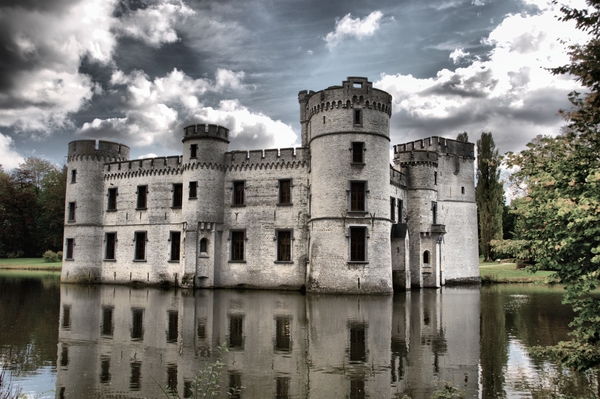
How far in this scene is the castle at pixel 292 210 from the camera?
25.8 m

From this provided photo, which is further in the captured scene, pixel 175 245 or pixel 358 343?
pixel 175 245

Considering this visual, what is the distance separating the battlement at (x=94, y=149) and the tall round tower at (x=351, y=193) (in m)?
16.1

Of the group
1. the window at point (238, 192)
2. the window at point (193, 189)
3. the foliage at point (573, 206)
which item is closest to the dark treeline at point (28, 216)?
the window at point (193, 189)

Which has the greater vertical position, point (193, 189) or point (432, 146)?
point (432, 146)

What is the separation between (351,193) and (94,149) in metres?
19.3

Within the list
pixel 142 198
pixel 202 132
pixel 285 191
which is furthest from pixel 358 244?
pixel 142 198

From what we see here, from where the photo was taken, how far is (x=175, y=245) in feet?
103

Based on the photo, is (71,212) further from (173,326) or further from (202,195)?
(173,326)

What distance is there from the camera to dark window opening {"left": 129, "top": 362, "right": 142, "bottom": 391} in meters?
A: 8.14

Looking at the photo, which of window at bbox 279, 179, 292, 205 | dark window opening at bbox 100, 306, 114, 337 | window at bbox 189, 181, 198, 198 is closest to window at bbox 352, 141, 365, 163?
window at bbox 279, 179, 292, 205

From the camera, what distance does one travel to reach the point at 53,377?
876 cm

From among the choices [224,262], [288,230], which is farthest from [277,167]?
[224,262]

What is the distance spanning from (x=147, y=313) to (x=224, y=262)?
12.7m

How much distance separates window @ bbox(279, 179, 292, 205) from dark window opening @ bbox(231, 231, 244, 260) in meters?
3.29
